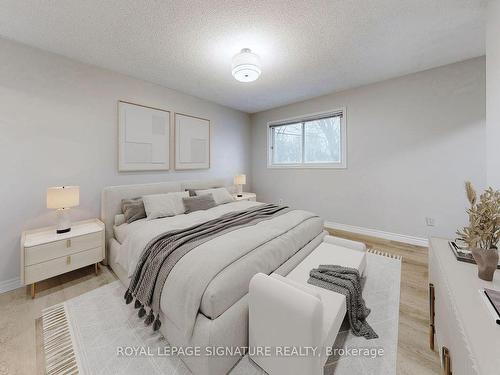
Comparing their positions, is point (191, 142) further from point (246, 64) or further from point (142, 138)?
point (246, 64)

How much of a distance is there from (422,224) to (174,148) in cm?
423

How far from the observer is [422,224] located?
312 cm

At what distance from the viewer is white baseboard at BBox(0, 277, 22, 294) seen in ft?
6.97

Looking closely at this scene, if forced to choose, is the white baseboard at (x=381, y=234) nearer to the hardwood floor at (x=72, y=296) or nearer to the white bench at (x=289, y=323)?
the hardwood floor at (x=72, y=296)

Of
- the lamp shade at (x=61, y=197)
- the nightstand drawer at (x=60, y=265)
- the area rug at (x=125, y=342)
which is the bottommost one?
the area rug at (x=125, y=342)

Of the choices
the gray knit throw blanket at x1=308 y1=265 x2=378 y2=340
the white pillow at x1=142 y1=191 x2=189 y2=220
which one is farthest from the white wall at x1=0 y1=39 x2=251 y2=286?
the gray knit throw blanket at x1=308 y1=265 x2=378 y2=340

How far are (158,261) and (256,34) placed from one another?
2.36 metres

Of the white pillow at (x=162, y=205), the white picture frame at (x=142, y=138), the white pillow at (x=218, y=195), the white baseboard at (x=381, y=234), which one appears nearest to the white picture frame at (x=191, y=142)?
the white picture frame at (x=142, y=138)

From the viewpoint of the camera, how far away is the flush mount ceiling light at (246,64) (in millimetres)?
2260

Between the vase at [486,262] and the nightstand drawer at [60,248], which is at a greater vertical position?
the vase at [486,262]

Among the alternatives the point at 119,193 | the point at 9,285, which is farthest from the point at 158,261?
the point at 9,285

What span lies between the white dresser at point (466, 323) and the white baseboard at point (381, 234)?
2280mm

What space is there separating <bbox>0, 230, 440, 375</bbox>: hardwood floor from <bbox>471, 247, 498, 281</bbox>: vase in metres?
0.72

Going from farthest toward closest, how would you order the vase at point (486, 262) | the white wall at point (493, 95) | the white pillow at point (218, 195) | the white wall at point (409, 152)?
the white pillow at point (218, 195), the white wall at point (409, 152), the white wall at point (493, 95), the vase at point (486, 262)
